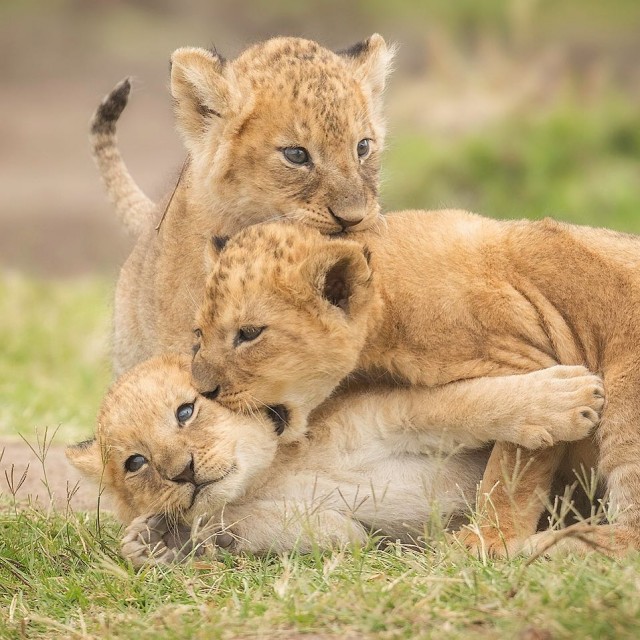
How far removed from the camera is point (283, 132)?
555 cm

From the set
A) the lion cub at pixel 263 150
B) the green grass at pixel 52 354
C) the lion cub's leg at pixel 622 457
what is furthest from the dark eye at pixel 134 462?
the green grass at pixel 52 354

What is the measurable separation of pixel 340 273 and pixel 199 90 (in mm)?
1648

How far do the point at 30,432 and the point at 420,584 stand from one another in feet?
13.6

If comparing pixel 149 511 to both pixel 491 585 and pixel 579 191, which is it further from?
pixel 579 191

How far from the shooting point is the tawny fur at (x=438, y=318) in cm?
465

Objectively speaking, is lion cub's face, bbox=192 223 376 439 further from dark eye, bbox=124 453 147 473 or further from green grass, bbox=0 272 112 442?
green grass, bbox=0 272 112 442

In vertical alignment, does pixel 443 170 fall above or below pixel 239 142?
below

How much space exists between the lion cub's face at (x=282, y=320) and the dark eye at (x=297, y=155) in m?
0.80

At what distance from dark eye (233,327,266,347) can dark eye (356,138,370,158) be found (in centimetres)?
136

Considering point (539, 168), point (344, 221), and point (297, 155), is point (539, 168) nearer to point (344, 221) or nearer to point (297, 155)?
point (297, 155)

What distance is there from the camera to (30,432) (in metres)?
7.46

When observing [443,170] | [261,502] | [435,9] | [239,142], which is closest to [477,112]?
[443,170]

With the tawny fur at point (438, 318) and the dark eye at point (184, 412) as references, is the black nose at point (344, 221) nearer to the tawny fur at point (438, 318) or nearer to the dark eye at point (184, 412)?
the tawny fur at point (438, 318)

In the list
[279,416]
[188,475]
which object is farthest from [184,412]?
[279,416]
